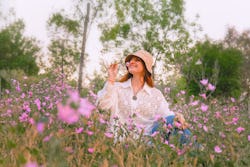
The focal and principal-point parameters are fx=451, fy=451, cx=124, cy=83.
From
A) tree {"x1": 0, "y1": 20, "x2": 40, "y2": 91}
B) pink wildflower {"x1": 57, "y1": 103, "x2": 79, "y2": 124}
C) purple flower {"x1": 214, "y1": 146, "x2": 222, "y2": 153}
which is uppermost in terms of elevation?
pink wildflower {"x1": 57, "y1": 103, "x2": 79, "y2": 124}

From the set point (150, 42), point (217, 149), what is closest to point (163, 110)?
point (217, 149)

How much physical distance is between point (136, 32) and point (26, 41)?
1197 cm

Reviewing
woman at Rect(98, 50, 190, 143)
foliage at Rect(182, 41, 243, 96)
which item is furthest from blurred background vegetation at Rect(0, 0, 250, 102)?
woman at Rect(98, 50, 190, 143)

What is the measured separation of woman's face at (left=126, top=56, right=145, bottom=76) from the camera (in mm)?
5027

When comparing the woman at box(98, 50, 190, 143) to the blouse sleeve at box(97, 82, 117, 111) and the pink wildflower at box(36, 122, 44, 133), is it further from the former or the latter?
the pink wildflower at box(36, 122, 44, 133)

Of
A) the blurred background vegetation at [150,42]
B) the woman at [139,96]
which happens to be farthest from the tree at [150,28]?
the woman at [139,96]

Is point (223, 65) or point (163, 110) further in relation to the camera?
point (223, 65)

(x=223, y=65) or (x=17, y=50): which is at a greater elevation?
(x=223, y=65)

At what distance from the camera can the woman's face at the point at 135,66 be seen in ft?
16.5

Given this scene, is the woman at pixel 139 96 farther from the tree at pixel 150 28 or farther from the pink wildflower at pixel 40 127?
the tree at pixel 150 28

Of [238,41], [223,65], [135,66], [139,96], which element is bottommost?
[223,65]

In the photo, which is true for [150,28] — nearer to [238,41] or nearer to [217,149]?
[238,41]

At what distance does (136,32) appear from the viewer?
26828mm

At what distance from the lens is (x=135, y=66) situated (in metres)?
5.02
